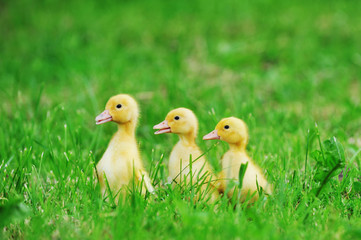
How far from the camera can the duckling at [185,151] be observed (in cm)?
320

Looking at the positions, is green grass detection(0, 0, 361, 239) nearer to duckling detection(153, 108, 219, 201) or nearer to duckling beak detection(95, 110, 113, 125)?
duckling detection(153, 108, 219, 201)

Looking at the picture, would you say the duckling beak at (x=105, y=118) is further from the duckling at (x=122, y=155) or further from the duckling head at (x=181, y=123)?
the duckling head at (x=181, y=123)

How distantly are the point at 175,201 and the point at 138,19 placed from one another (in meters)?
5.83

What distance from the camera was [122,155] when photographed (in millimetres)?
3115

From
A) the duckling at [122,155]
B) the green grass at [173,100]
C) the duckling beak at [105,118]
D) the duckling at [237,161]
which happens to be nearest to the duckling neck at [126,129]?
the duckling at [122,155]

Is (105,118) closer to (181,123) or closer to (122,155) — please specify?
(122,155)

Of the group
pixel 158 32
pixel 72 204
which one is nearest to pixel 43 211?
pixel 72 204

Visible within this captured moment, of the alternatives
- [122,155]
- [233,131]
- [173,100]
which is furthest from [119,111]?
[173,100]

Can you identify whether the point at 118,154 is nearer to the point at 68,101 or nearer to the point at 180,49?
the point at 68,101

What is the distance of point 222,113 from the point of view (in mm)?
5211

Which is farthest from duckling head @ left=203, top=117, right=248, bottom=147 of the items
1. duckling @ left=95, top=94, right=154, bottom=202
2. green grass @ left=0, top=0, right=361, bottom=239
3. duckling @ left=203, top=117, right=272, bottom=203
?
duckling @ left=95, top=94, right=154, bottom=202

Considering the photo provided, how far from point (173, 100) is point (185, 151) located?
2.12m

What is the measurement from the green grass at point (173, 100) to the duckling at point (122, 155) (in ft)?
0.36

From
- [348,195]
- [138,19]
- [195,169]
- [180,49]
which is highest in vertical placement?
[138,19]
